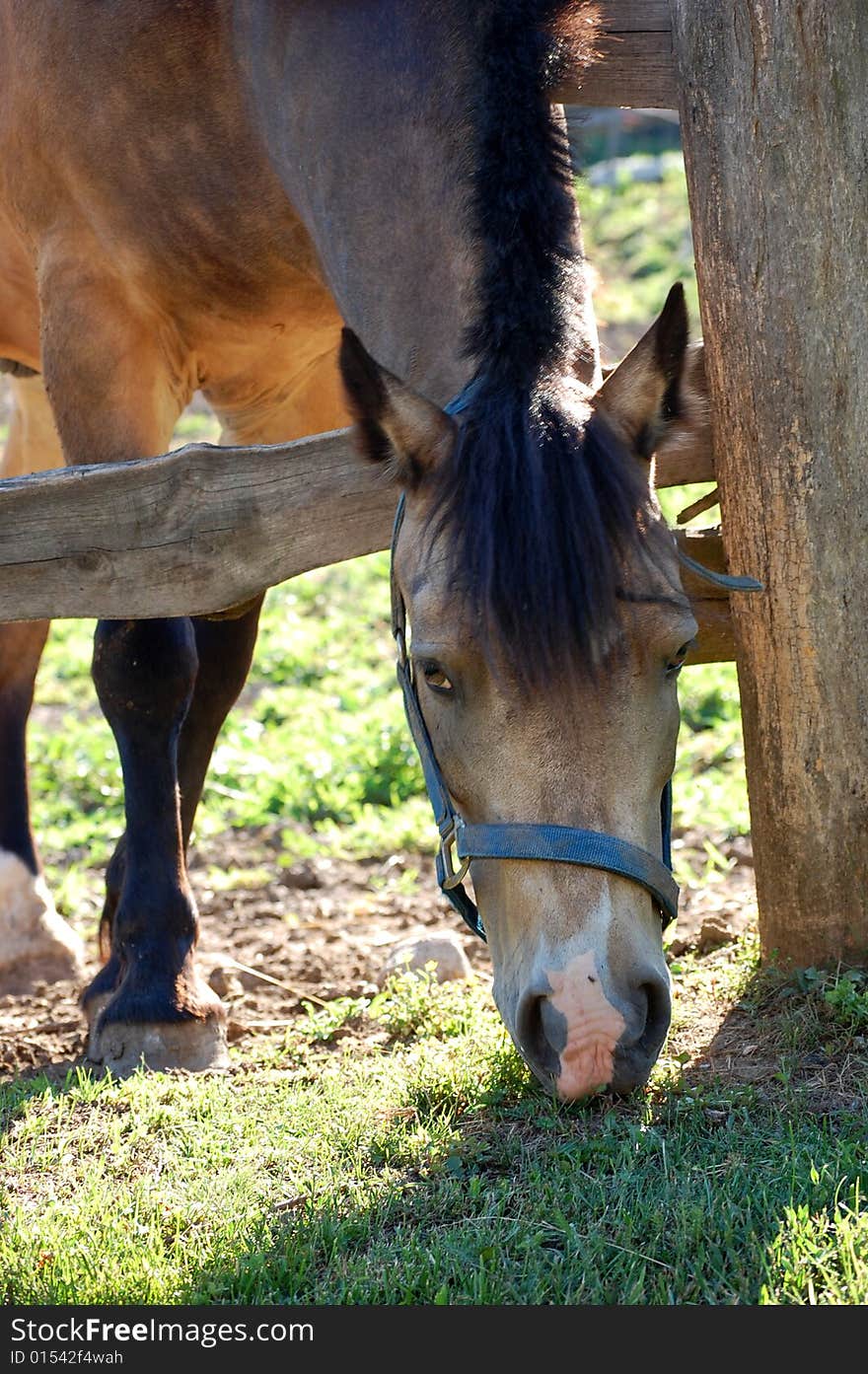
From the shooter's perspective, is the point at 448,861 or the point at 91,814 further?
the point at 91,814

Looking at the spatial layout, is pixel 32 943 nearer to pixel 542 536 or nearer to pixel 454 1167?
pixel 454 1167

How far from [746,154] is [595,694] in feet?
4.10

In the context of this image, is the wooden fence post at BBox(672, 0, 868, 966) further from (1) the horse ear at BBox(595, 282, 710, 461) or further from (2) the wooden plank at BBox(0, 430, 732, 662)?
(1) the horse ear at BBox(595, 282, 710, 461)

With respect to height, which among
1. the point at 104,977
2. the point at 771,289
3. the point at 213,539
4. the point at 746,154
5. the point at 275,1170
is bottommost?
the point at 275,1170

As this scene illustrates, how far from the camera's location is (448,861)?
2.55 meters

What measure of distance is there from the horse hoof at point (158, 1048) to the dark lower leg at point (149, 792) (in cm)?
9

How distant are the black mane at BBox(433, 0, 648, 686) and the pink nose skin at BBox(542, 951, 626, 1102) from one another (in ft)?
1.54

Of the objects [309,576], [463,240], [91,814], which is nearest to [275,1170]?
[463,240]

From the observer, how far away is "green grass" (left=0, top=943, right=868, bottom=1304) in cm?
209

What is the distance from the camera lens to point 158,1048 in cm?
333

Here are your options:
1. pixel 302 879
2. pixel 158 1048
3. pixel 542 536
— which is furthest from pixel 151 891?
pixel 542 536

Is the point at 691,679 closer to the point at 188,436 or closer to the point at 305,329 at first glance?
the point at 305,329

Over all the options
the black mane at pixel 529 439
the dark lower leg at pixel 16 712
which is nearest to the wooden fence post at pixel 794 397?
the black mane at pixel 529 439

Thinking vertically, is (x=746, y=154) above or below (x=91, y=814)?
above
